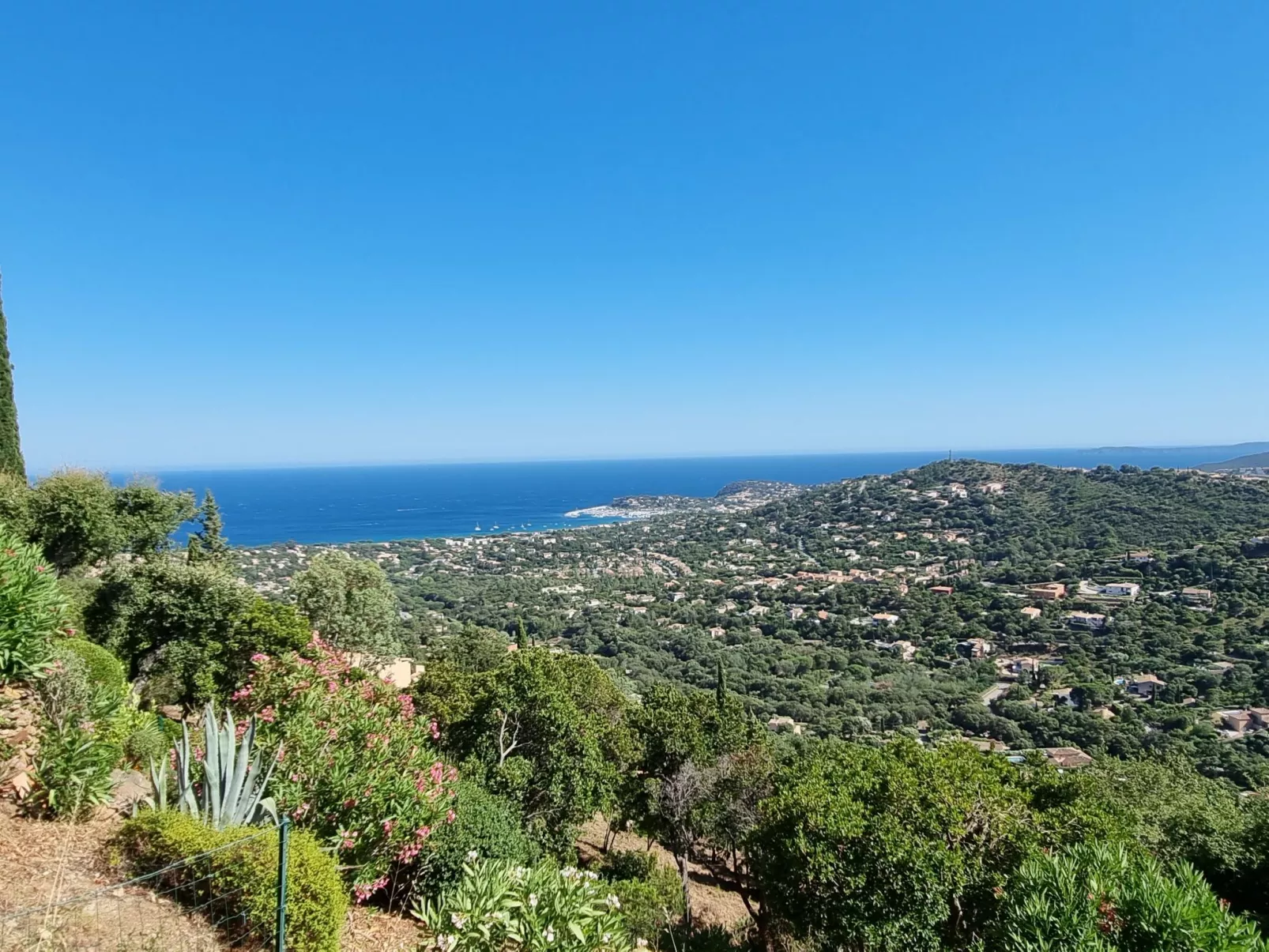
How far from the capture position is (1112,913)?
4406mm

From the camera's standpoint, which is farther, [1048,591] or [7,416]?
[1048,591]

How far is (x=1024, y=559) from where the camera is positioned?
182ft

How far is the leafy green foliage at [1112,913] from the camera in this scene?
3959mm

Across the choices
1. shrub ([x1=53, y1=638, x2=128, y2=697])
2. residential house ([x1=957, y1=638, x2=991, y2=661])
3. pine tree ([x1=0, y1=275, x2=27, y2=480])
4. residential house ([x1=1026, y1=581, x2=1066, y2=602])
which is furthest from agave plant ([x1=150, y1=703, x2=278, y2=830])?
residential house ([x1=1026, y1=581, x2=1066, y2=602])

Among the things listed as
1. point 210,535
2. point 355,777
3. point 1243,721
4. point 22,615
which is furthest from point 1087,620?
point 22,615

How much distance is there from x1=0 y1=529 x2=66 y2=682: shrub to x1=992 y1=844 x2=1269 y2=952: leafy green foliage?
7381mm

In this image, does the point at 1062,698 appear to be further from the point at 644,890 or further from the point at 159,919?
the point at 159,919

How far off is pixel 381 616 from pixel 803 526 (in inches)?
3056

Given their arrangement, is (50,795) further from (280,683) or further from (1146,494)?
(1146,494)

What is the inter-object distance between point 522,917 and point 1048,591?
55.1m

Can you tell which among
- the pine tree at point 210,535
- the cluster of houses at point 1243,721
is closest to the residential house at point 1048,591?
the cluster of houses at point 1243,721

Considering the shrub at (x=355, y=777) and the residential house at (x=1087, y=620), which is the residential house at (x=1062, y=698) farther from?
the shrub at (x=355, y=777)

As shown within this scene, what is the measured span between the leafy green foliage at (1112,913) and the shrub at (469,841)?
4203mm

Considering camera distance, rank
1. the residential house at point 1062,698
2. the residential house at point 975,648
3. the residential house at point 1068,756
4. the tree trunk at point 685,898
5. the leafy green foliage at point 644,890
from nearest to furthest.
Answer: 1. the leafy green foliage at point 644,890
2. the tree trunk at point 685,898
3. the residential house at point 1068,756
4. the residential house at point 1062,698
5. the residential house at point 975,648
